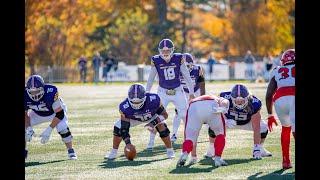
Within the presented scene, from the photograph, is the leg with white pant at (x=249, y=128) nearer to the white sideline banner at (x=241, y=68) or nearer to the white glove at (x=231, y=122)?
the white glove at (x=231, y=122)

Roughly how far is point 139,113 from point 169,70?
258 centimetres

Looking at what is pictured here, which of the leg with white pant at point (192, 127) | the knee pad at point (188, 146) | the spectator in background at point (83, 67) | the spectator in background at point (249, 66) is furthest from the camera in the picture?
the spectator in background at point (83, 67)

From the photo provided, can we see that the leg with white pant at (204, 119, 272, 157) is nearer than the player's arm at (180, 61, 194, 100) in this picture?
Yes

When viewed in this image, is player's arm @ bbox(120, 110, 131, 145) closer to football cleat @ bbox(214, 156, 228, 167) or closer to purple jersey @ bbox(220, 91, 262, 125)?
football cleat @ bbox(214, 156, 228, 167)

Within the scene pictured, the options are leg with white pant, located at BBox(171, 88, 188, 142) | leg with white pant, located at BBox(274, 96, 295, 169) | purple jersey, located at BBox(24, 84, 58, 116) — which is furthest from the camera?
leg with white pant, located at BBox(171, 88, 188, 142)

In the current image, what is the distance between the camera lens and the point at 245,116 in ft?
42.4

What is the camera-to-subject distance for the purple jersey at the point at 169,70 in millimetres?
14883

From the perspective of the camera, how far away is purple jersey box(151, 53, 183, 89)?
48.8ft

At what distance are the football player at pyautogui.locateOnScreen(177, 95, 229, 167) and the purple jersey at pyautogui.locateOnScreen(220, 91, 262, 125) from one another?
1.14 meters

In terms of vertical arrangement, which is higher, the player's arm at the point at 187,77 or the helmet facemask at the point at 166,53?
the helmet facemask at the point at 166,53

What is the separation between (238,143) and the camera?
14.6 metres

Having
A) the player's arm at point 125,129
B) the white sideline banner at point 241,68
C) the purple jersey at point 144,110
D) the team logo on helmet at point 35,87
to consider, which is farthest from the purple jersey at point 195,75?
the white sideline banner at point 241,68

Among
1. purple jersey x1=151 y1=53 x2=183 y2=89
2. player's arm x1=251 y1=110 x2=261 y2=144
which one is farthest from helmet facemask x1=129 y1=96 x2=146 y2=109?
purple jersey x1=151 y1=53 x2=183 y2=89
